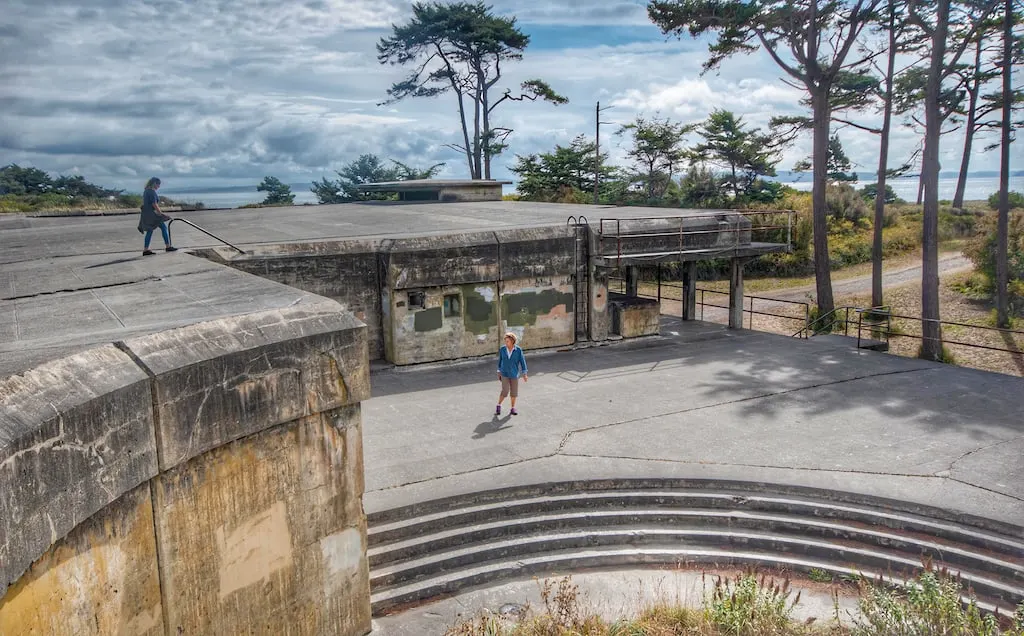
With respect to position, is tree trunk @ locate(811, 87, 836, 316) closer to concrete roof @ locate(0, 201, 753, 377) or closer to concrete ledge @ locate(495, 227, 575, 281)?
concrete roof @ locate(0, 201, 753, 377)

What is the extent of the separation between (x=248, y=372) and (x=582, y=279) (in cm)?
1159

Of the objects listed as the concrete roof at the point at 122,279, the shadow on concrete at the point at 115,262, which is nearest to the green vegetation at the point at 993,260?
the concrete roof at the point at 122,279

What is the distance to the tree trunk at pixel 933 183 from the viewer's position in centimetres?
1770

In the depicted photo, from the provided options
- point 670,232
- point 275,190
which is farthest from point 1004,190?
point 275,190

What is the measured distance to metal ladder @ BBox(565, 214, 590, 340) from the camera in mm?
16281

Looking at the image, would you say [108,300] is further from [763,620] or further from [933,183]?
[933,183]

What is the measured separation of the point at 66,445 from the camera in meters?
4.16

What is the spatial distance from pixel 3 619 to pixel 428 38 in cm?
4054

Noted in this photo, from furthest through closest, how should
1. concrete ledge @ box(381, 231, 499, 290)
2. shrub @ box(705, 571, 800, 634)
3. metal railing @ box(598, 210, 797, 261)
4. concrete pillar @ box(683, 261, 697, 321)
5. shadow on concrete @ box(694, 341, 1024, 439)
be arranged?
concrete pillar @ box(683, 261, 697, 321)
metal railing @ box(598, 210, 797, 261)
concrete ledge @ box(381, 231, 499, 290)
shadow on concrete @ box(694, 341, 1024, 439)
shrub @ box(705, 571, 800, 634)

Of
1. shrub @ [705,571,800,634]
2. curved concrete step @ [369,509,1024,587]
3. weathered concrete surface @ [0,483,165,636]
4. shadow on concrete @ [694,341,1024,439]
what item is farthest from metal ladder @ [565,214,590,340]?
weathered concrete surface @ [0,483,165,636]

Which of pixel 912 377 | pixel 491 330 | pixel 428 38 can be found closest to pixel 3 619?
pixel 491 330

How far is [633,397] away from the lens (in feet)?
42.3

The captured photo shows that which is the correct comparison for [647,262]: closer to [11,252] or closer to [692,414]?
[692,414]

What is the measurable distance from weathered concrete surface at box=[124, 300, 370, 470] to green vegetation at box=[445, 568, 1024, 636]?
239 cm
